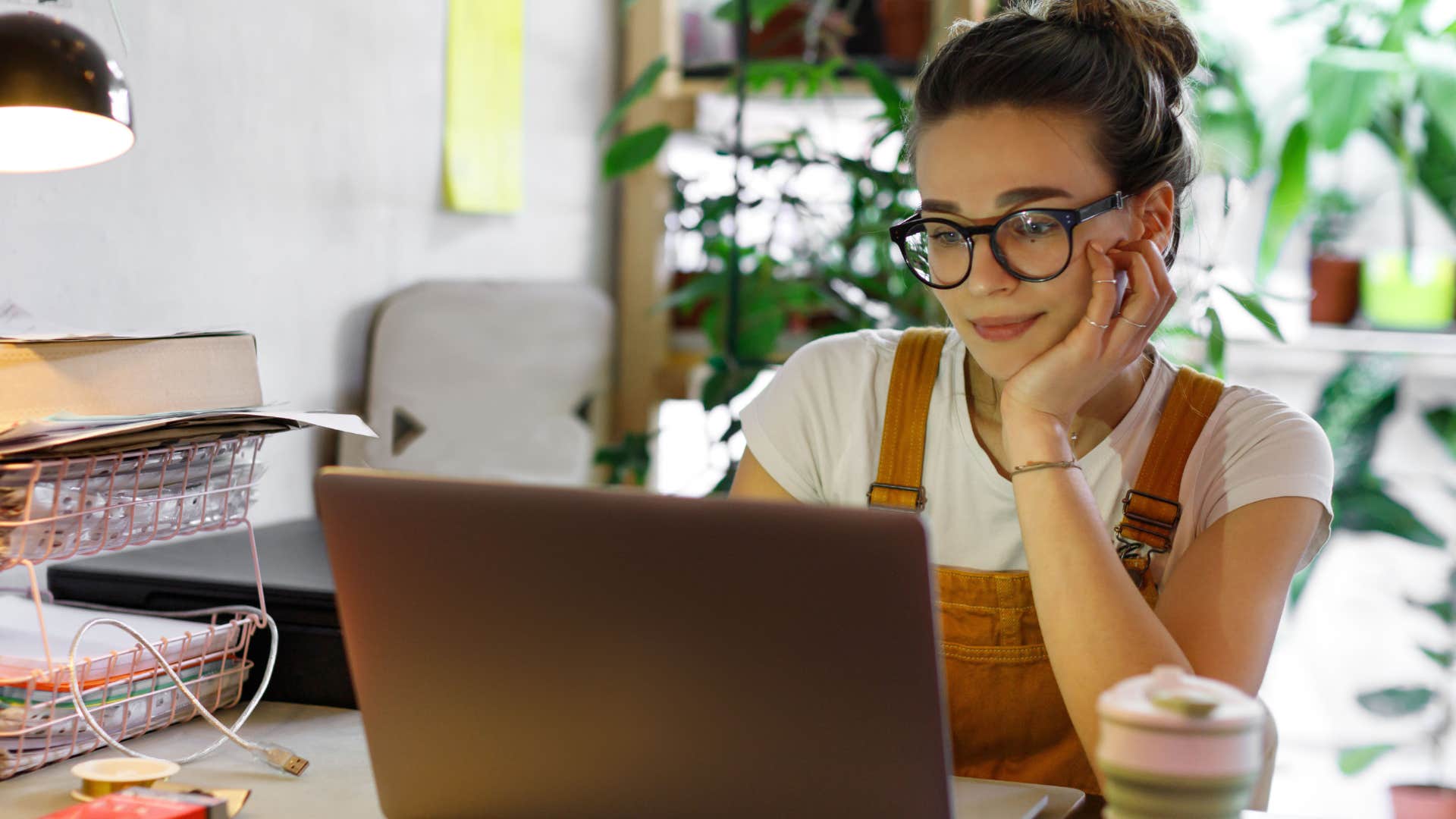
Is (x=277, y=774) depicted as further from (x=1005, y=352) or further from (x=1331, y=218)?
(x=1331, y=218)

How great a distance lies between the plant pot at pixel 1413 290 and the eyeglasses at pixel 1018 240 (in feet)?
4.56

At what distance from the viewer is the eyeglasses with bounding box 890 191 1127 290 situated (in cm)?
112

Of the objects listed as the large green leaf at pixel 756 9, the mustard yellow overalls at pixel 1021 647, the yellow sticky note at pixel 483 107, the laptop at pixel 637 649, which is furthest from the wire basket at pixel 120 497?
the large green leaf at pixel 756 9

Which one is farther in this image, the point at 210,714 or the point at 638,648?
the point at 210,714

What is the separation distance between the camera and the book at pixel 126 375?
3.17 ft

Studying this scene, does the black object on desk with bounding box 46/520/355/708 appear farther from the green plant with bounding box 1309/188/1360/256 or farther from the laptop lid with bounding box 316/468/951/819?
the green plant with bounding box 1309/188/1360/256

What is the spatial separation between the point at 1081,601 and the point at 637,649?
453 millimetres

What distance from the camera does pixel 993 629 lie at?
1189 millimetres

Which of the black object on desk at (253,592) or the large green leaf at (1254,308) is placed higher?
the large green leaf at (1254,308)

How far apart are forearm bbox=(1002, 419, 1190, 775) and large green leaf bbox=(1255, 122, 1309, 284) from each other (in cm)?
142

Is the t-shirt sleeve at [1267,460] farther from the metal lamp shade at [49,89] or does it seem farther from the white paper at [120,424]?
the metal lamp shade at [49,89]

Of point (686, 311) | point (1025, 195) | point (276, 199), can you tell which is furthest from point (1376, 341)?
point (276, 199)

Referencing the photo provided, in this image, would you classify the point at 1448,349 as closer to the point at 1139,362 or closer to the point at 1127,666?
the point at 1139,362

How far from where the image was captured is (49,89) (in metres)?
0.92
